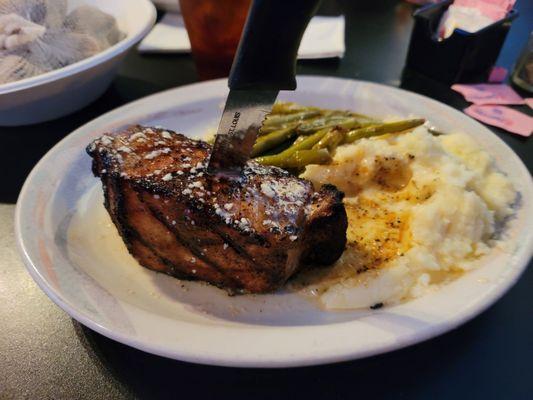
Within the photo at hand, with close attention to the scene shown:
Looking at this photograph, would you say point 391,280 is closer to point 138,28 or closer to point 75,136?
point 75,136

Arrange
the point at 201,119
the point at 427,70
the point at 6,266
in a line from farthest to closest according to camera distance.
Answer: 1. the point at 427,70
2. the point at 201,119
3. the point at 6,266

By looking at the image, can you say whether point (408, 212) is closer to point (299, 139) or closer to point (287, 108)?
point (299, 139)

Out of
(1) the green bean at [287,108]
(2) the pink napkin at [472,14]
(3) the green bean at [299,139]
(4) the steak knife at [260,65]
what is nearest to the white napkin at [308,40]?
(2) the pink napkin at [472,14]

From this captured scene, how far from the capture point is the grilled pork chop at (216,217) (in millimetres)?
1765

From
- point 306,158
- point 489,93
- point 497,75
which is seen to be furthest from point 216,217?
point 497,75

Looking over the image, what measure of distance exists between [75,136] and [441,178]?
210cm

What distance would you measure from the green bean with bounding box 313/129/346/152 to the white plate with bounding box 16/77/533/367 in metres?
0.60

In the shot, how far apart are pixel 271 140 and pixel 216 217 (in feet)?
3.62

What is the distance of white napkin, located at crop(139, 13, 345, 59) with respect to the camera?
3905mm

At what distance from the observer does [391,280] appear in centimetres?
183

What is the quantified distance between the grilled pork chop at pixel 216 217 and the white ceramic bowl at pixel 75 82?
0.94 m

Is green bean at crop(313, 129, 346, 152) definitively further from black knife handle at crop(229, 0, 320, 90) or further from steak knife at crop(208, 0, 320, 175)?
black knife handle at crop(229, 0, 320, 90)

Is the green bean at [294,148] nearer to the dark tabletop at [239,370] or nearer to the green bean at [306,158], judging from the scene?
the green bean at [306,158]

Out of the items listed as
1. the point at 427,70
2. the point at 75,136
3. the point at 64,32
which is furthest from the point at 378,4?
the point at 75,136
